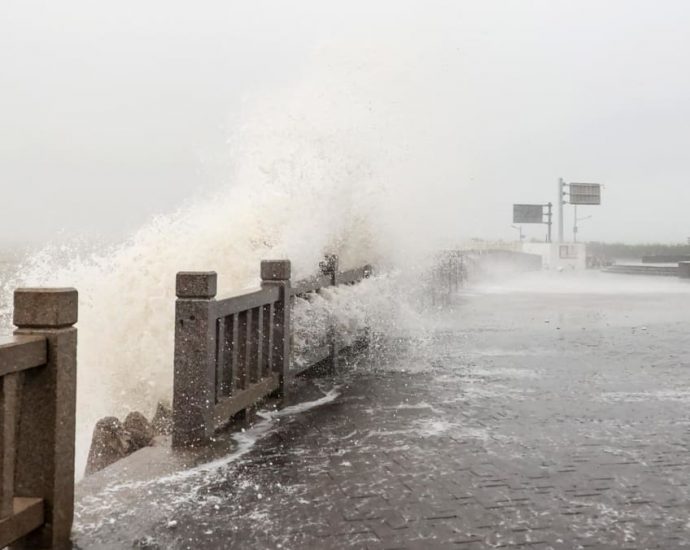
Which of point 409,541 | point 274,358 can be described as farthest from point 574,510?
point 274,358

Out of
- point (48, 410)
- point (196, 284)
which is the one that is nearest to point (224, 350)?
point (196, 284)

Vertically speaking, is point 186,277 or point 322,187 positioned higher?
point 322,187

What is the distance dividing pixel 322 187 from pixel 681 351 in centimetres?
550

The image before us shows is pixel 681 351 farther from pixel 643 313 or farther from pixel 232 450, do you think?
pixel 232 450

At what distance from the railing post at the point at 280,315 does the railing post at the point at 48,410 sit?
10.8 feet

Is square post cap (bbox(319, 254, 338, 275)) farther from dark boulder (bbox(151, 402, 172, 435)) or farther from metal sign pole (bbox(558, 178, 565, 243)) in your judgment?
metal sign pole (bbox(558, 178, 565, 243))

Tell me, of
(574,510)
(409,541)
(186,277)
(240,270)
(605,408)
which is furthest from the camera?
(240,270)

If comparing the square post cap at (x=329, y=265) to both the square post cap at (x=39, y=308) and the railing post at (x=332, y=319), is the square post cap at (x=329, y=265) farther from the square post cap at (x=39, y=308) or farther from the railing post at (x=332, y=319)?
the square post cap at (x=39, y=308)

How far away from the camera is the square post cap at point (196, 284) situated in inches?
179

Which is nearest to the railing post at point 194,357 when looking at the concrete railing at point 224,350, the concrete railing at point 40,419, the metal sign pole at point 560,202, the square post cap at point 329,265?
the concrete railing at point 224,350

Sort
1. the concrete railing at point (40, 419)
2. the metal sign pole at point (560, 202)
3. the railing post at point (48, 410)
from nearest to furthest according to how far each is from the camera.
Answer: the concrete railing at point (40, 419) → the railing post at point (48, 410) → the metal sign pole at point (560, 202)

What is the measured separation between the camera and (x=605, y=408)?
5965 millimetres

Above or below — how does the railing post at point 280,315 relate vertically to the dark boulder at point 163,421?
above

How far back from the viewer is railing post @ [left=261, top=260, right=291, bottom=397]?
20.8 ft
